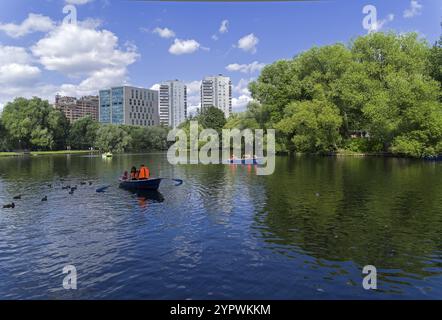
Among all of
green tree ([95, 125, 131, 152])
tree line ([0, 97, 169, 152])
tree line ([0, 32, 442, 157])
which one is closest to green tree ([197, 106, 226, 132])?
tree line ([0, 32, 442, 157])

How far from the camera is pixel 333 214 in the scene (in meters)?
24.7

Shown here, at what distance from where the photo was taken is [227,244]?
18.6 m

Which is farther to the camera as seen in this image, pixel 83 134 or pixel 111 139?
pixel 83 134

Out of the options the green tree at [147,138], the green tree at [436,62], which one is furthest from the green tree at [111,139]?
the green tree at [436,62]

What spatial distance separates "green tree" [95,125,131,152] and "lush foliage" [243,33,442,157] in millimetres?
67294

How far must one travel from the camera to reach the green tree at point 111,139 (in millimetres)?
146875

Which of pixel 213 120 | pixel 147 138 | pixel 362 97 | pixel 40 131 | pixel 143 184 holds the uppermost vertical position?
pixel 213 120

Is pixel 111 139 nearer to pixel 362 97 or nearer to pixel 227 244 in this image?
pixel 362 97

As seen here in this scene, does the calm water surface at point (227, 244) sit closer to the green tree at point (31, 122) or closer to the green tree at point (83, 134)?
the green tree at point (31, 122)

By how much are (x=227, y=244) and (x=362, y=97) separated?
2900 inches

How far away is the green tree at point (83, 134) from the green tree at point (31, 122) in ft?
51.5

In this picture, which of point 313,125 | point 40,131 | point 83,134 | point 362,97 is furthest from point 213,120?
point 362,97

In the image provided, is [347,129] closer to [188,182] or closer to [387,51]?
[387,51]
